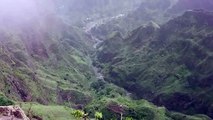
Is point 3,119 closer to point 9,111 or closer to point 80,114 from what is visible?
point 9,111

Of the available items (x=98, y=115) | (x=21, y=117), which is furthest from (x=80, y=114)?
(x=21, y=117)

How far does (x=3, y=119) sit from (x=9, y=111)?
5028mm

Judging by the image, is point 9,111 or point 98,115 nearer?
point 98,115

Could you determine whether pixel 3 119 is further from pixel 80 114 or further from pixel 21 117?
pixel 80 114

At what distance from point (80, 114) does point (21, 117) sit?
20.4m

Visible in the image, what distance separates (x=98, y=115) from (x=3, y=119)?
28.8 metres

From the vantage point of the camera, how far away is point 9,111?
485 feet

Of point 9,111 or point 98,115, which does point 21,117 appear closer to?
point 9,111

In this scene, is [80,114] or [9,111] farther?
[9,111]

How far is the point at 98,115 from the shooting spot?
133750 mm

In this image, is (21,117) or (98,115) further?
(21,117)

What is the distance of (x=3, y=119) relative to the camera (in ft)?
470

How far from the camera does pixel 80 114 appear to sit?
139 m

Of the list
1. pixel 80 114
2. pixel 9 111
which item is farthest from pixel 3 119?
pixel 80 114
